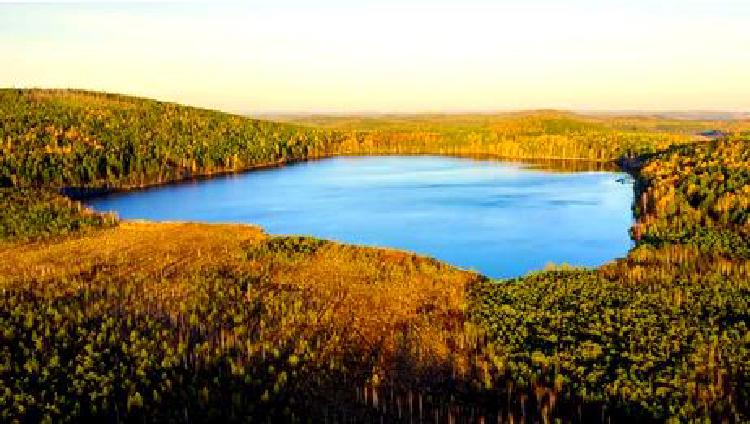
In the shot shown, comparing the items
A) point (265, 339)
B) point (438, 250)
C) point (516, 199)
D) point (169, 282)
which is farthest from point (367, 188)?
→ point (265, 339)

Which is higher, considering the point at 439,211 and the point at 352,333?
the point at 352,333

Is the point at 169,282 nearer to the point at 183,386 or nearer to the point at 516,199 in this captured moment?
the point at 183,386

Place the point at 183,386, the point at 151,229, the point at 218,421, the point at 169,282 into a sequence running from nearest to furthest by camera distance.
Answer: the point at 218,421 < the point at 183,386 < the point at 169,282 < the point at 151,229

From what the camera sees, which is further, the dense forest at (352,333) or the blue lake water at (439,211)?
the blue lake water at (439,211)

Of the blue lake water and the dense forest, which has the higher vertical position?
the dense forest

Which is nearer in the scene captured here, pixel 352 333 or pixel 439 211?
pixel 352 333

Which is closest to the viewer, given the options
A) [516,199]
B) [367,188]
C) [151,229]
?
[151,229]

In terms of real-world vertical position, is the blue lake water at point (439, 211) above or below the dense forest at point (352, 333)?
below

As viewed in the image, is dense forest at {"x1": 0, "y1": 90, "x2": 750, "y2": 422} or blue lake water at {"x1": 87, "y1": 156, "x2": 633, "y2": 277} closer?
dense forest at {"x1": 0, "y1": 90, "x2": 750, "y2": 422}
